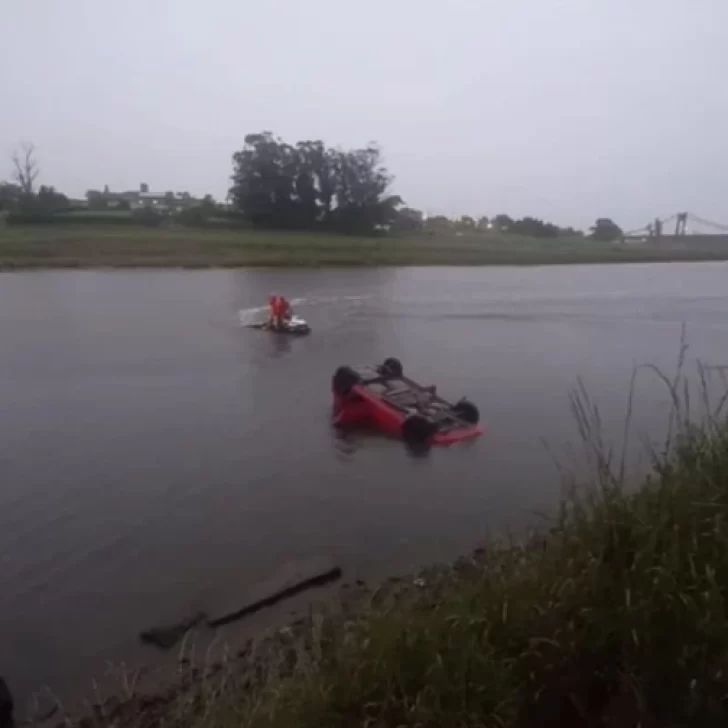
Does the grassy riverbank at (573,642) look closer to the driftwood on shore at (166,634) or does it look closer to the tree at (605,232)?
the driftwood on shore at (166,634)

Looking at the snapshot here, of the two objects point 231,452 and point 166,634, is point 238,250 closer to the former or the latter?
point 231,452

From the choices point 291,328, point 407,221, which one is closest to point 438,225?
point 407,221

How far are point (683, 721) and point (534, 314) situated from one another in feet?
103

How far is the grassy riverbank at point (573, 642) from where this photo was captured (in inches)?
145

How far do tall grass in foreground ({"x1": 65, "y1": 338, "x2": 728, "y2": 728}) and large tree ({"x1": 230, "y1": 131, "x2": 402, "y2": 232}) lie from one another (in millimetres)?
66756

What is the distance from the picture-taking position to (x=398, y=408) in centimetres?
1509

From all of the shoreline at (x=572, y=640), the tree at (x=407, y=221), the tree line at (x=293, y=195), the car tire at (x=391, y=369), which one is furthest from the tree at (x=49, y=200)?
the shoreline at (x=572, y=640)

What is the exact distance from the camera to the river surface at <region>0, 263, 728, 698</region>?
9.07 meters

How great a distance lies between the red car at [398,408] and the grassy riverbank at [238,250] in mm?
37604

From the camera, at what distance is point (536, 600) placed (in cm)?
434

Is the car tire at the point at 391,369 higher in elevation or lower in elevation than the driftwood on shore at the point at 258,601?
higher

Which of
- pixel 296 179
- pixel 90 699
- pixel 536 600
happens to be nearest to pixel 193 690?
pixel 90 699

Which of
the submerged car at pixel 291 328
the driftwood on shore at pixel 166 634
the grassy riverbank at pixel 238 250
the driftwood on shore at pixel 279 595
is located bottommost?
the driftwood on shore at pixel 166 634

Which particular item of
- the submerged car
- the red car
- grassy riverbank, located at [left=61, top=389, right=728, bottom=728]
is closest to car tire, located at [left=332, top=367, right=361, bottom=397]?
the red car
